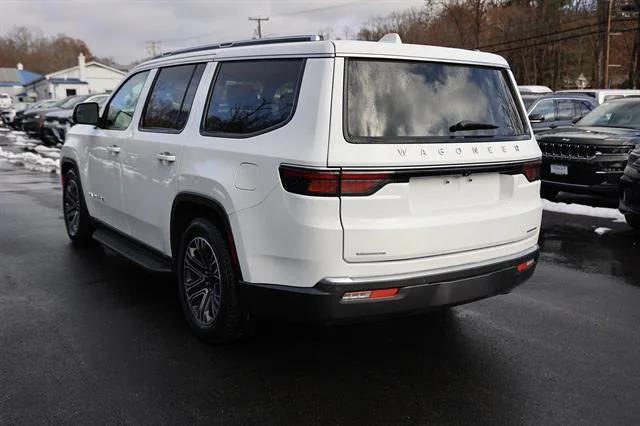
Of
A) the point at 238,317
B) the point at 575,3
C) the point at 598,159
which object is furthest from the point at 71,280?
the point at 575,3

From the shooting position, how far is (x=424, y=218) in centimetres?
330

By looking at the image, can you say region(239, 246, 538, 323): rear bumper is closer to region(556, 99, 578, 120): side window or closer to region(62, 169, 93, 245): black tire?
region(62, 169, 93, 245): black tire

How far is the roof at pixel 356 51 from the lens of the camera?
3248 millimetres

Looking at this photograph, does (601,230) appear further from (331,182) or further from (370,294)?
(331,182)

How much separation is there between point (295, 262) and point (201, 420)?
932mm

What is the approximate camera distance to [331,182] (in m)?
3.06

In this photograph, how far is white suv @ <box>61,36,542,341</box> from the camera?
3.13 m

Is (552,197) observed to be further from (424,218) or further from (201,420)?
(201,420)

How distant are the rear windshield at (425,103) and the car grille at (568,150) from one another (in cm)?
534

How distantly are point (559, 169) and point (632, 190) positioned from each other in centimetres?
206

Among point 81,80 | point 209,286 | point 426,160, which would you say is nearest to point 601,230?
point 426,160

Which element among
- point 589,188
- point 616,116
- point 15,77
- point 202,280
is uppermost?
point 15,77

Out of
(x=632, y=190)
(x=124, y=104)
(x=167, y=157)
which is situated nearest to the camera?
(x=167, y=157)

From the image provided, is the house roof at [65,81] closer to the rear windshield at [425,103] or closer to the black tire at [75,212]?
the black tire at [75,212]
